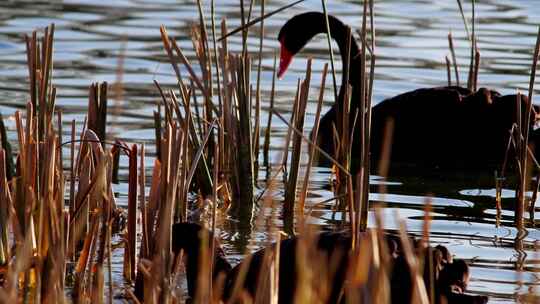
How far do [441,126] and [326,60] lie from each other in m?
2.28

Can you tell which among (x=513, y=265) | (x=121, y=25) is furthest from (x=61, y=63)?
(x=513, y=265)

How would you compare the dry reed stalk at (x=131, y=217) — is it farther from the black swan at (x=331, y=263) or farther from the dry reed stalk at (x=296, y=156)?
the dry reed stalk at (x=296, y=156)

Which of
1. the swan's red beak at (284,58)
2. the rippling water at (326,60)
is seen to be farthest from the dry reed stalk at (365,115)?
the swan's red beak at (284,58)

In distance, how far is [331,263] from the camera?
4.04 meters

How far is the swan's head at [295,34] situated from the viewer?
881 centimetres

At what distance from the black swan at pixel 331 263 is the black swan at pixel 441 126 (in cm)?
363

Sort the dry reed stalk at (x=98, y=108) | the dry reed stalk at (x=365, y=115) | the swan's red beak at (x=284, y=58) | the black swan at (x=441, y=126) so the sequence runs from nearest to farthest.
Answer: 1. the dry reed stalk at (x=365, y=115)
2. the dry reed stalk at (x=98, y=108)
3. the black swan at (x=441, y=126)
4. the swan's red beak at (x=284, y=58)

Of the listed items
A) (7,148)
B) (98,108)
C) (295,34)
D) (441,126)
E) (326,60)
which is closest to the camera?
(7,148)

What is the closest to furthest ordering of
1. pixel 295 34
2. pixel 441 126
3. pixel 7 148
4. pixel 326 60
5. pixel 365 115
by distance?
pixel 365 115, pixel 7 148, pixel 441 126, pixel 295 34, pixel 326 60

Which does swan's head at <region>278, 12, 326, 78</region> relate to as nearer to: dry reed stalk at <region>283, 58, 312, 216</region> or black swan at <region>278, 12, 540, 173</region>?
black swan at <region>278, 12, 540, 173</region>

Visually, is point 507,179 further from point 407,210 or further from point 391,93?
point 391,93

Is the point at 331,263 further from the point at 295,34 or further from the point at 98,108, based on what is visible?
the point at 295,34

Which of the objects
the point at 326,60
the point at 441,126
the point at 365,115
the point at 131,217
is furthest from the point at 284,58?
the point at 131,217

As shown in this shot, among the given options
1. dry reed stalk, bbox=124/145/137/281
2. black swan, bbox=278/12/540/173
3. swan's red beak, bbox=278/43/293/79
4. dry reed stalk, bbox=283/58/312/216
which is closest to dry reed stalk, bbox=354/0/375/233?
dry reed stalk, bbox=283/58/312/216
